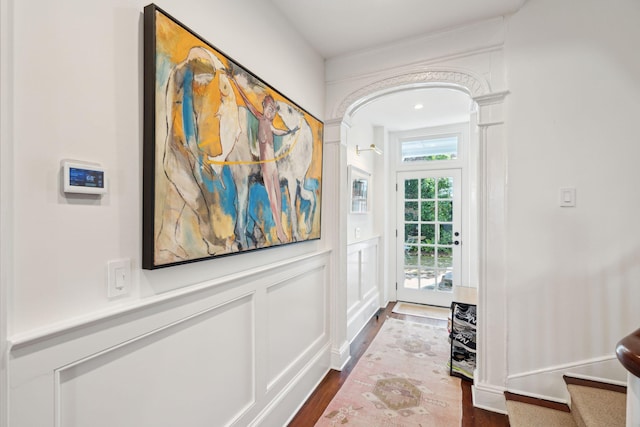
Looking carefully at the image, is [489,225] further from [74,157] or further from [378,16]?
[74,157]

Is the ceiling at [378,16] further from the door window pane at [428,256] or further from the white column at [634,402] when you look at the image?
→ the door window pane at [428,256]

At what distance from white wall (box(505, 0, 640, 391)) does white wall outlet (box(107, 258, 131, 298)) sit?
2.12 m

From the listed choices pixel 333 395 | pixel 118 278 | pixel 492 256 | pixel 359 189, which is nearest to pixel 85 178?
pixel 118 278

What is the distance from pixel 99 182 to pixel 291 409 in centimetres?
177

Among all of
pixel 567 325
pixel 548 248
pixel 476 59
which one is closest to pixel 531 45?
pixel 476 59

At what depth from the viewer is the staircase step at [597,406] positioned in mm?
1397

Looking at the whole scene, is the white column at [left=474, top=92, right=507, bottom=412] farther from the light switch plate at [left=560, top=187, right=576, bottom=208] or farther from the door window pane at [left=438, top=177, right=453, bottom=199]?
the door window pane at [left=438, top=177, right=453, bottom=199]

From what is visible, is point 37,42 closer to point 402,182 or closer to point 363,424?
point 363,424

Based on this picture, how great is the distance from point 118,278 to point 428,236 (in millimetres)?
3949

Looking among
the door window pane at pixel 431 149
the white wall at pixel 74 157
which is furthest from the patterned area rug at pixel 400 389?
the door window pane at pixel 431 149

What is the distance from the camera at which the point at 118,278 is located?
0.97 metres

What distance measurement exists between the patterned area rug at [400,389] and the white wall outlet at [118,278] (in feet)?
5.03

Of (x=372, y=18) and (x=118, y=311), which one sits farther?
(x=372, y=18)

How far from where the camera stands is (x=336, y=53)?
2.39m
